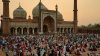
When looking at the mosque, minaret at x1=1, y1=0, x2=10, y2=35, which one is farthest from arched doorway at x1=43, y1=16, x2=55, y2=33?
minaret at x1=1, y1=0, x2=10, y2=35

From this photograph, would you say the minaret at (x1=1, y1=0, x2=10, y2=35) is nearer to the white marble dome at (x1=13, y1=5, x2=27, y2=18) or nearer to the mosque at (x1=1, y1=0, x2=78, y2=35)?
the mosque at (x1=1, y1=0, x2=78, y2=35)

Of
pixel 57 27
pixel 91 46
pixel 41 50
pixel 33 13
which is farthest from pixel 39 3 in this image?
pixel 41 50

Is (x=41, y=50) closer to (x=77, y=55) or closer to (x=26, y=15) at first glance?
(x=77, y=55)

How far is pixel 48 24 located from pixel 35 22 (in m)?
4.94

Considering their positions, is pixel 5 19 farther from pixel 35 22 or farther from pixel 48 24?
pixel 48 24

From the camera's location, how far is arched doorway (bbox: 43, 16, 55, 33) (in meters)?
→ 50.2

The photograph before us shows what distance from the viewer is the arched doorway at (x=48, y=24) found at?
50.2 metres

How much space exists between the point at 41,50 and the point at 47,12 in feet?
115

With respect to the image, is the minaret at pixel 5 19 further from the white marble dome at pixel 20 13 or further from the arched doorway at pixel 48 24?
the arched doorway at pixel 48 24

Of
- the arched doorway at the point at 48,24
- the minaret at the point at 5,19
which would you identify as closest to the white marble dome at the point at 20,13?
the arched doorway at the point at 48,24

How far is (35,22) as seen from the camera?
1837 inches

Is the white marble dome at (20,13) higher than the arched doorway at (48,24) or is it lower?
higher

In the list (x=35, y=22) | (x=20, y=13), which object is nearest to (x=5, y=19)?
(x=35, y=22)

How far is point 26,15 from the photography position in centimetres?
5284
